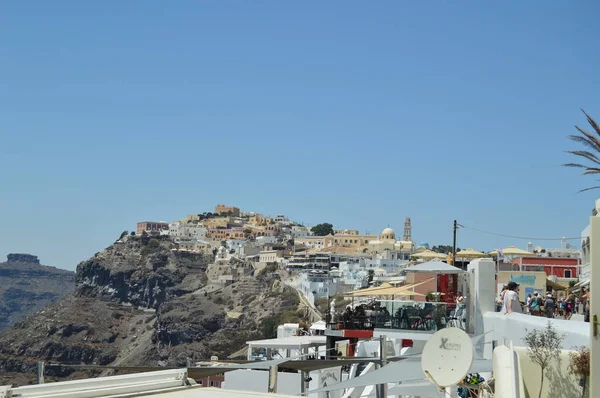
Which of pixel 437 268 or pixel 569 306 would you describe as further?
pixel 437 268

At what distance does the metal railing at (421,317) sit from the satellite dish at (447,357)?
1144 cm

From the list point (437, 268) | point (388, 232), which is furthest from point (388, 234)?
point (437, 268)

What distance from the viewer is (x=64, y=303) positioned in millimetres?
197375

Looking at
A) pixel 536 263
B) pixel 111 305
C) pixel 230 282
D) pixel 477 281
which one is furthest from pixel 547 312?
pixel 111 305

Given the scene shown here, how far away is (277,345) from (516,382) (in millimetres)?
14113

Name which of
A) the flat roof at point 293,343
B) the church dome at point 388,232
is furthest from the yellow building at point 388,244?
the flat roof at point 293,343

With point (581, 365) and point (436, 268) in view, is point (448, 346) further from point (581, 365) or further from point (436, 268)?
point (436, 268)

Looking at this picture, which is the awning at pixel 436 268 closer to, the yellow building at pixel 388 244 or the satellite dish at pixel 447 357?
the satellite dish at pixel 447 357

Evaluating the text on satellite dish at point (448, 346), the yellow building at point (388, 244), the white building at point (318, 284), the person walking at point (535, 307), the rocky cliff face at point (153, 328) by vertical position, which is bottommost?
the rocky cliff face at point (153, 328)

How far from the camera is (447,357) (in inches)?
293

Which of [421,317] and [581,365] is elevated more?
[421,317]

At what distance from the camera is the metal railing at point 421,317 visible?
762 inches

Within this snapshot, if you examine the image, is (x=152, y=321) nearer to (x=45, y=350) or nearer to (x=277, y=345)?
(x=45, y=350)

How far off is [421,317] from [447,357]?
1235 cm
